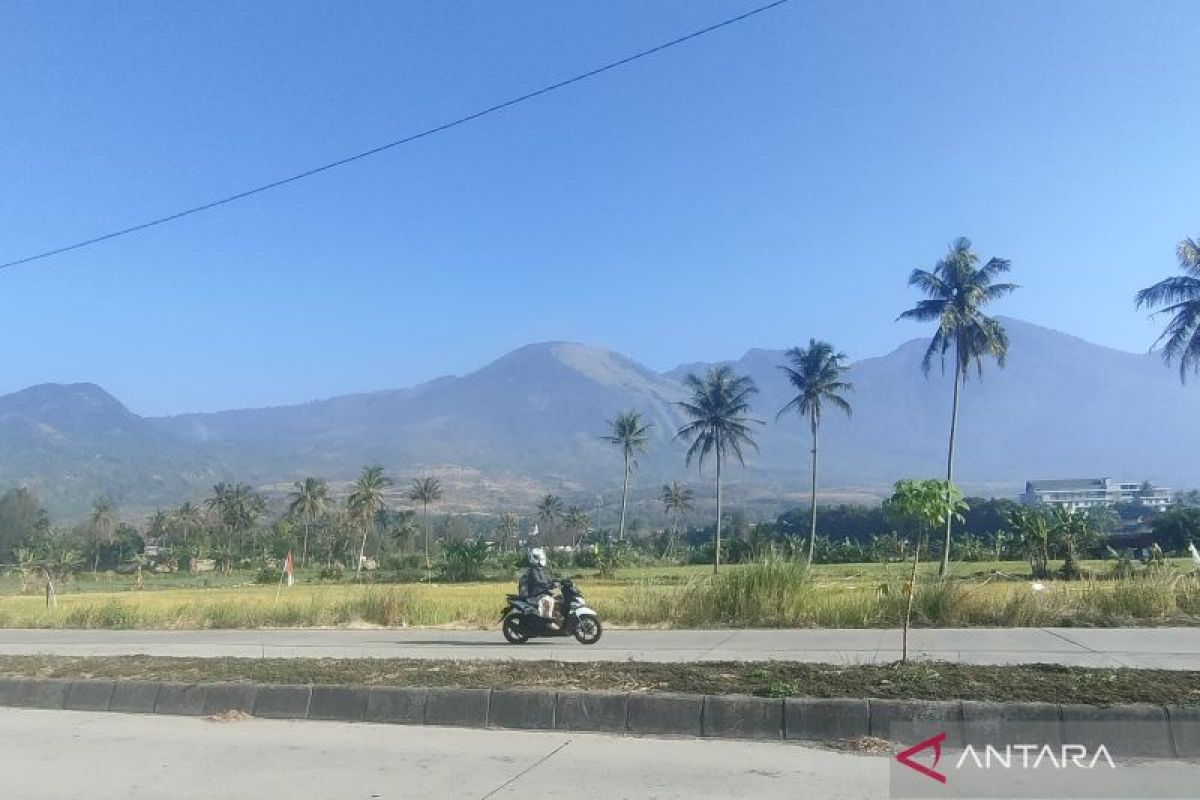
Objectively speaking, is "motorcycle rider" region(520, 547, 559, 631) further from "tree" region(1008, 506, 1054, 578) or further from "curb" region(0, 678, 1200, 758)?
"tree" region(1008, 506, 1054, 578)

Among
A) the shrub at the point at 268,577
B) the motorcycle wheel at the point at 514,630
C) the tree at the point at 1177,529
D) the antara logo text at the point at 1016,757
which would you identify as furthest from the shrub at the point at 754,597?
the tree at the point at 1177,529

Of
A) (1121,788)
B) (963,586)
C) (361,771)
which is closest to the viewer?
(1121,788)

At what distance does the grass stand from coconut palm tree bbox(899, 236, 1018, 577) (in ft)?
163

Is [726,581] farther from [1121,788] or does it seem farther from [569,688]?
[1121,788]

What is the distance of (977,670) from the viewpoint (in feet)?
27.8

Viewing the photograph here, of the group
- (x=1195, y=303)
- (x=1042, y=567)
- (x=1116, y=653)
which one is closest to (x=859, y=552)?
(x=1042, y=567)

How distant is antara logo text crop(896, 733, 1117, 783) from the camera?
253 inches

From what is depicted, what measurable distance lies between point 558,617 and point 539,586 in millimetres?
569

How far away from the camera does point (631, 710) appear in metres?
7.87

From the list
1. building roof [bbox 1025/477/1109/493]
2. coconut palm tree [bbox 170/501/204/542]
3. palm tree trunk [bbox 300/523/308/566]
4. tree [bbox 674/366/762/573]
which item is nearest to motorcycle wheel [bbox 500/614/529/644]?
tree [bbox 674/366/762/573]

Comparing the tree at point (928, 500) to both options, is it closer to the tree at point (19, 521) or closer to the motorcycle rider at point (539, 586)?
the motorcycle rider at point (539, 586)

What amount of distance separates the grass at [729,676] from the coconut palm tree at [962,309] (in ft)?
163

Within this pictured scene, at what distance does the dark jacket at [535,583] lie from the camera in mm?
14875

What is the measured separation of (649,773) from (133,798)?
3.39m
